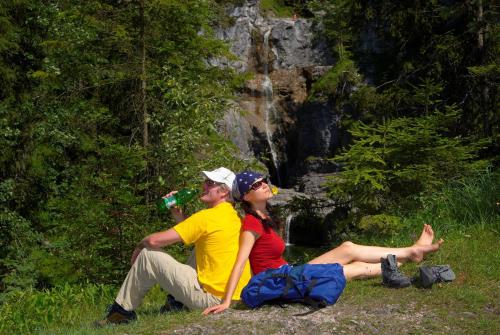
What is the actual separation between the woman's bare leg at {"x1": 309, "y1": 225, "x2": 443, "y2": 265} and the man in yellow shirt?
2.95ft

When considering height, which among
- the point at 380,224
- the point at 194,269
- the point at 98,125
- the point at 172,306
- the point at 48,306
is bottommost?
the point at 48,306

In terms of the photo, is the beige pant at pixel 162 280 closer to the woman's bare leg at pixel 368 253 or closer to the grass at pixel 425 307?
the grass at pixel 425 307

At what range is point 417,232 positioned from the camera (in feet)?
24.7

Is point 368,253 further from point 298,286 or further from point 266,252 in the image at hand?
point 298,286

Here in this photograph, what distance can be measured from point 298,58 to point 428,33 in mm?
17838

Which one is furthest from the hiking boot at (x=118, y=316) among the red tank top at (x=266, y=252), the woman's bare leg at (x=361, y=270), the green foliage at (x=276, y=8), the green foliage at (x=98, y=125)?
the green foliage at (x=276, y=8)

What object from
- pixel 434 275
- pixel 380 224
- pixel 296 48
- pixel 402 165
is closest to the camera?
pixel 434 275

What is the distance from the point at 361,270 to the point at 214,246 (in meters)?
1.52

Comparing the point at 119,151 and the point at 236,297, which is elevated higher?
the point at 119,151

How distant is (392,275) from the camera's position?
509 cm

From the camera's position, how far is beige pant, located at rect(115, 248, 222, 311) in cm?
458

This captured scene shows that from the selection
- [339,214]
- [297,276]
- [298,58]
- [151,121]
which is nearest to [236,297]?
[297,276]

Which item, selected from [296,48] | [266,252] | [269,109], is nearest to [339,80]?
[266,252]

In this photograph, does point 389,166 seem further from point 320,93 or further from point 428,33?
point 320,93
